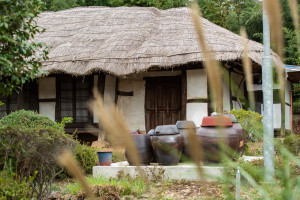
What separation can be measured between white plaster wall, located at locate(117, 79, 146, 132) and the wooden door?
0.17 meters

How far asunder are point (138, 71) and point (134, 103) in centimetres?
168

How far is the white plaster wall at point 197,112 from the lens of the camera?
9.68 meters

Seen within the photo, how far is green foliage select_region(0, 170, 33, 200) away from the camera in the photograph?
376 centimetres

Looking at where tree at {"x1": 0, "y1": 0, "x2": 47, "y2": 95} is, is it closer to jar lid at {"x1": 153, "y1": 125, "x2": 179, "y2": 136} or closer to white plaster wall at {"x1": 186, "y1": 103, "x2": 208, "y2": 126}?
jar lid at {"x1": 153, "y1": 125, "x2": 179, "y2": 136}

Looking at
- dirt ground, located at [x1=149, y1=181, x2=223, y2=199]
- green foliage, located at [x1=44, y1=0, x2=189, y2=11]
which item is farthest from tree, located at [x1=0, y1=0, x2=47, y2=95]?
green foliage, located at [x1=44, y1=0, x2=189, y2=11]

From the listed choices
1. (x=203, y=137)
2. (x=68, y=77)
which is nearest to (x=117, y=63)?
(x=68, y=77)

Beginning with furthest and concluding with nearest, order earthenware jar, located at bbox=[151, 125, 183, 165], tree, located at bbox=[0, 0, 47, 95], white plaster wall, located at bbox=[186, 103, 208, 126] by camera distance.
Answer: white plaster wall, located at bbox=[186, 103, 208, 126] → earthenware jar, located at bbox=[151, 125, 183, 165] → tree, located at bbox=[0, 0, 47, 95]

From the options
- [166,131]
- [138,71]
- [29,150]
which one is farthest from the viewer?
[138,71]

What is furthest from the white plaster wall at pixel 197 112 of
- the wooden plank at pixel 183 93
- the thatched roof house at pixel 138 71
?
the wooden plank at pixel 183 93

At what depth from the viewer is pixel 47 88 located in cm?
1115

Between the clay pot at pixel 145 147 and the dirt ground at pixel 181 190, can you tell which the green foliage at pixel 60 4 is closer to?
the clay pot at pixel 145 147

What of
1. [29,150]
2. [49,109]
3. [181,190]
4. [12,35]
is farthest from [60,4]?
[29,150]

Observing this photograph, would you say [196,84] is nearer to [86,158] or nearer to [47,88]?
[86,158]

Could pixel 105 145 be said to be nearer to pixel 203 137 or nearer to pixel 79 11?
pixel 203 137
